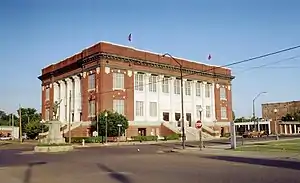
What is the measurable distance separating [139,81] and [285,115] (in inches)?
2685

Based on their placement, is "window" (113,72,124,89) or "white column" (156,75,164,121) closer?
Result: "window" (113,72,124,89)

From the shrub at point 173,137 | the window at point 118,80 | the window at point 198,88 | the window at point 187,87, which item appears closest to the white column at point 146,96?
the window at point 118,80

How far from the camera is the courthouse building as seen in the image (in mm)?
63281

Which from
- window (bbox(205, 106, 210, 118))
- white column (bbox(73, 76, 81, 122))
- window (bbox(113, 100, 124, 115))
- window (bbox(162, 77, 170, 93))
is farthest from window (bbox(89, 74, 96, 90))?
window (bbox(205, 106, 210, 118))

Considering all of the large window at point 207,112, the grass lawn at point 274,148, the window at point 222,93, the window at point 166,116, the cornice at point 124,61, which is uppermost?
the cornice at point 124,61

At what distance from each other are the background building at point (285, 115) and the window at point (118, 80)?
53.1m

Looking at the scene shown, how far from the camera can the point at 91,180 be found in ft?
46.3

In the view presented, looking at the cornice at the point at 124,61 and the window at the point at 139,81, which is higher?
the cornice at the point at 124,61

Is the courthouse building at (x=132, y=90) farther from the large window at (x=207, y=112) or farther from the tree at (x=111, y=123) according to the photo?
the tree at (x=111, y=123)

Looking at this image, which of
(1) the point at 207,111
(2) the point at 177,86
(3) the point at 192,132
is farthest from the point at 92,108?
(1) the point at 207,111

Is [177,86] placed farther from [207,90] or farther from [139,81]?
[139,81]

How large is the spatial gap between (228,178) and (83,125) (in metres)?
52.7

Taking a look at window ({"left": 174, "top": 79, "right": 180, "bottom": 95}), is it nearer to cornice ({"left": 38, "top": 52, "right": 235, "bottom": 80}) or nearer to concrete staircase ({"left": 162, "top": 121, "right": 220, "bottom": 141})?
cornice ({"left": 38, "top": 52, "right": 235, "bottom": 80})

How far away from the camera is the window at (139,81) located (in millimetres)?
67562
